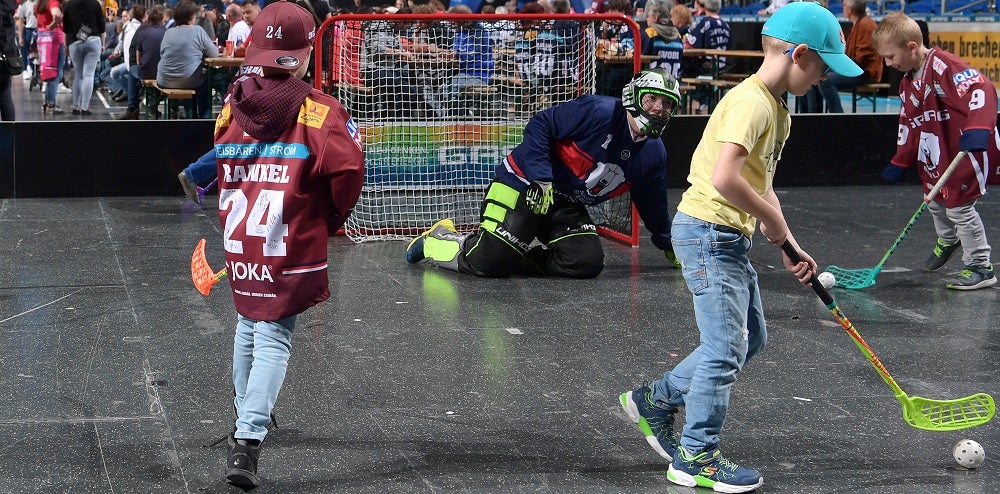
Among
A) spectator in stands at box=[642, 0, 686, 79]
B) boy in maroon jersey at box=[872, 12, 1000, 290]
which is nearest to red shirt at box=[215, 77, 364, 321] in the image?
boy in maroon jersey at box=[872, 12, 1000, 290]

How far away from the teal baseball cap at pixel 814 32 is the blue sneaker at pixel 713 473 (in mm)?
1289

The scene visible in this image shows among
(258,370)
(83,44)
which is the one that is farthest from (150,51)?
(258,370)

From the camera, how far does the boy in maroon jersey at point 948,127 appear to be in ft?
22.0

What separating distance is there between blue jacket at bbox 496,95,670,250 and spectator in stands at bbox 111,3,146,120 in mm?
7835

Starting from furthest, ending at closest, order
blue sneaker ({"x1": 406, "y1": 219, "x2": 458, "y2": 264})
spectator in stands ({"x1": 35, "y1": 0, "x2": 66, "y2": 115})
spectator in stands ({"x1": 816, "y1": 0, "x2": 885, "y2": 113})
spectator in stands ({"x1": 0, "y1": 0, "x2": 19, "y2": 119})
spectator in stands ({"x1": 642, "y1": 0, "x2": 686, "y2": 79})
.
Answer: spectator in stands ({"x1": 35, "y1": 0, "x2": 66, "y2": 115}) → spectator in stands ({"x1": 642, "y1": 0, "x2": 686, "y2": 79}) → spectator in stands ({"x1": 816, "y1": 0, "x2": 885, "y2": 113}) → spectator in stands ({"x1": 0, "y1": 0, "x2": 19, "y2": 119}) → blue sneaker ({"x1": 406, "y1": 219, "x2": 458, "y2": 264})

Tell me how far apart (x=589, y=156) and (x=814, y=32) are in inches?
134

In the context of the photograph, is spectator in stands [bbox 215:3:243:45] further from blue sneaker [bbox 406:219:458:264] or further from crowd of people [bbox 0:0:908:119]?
blue sneaker [bbox 406:219:458:264]

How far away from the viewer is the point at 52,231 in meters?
8.45

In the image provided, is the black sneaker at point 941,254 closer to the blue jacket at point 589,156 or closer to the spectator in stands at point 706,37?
the blue jacket at point 589,156

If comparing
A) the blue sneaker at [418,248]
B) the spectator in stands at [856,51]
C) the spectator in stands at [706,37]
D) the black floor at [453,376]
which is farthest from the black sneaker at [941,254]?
the spectator in stands at [706,37]

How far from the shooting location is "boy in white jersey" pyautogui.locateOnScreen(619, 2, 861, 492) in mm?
3695

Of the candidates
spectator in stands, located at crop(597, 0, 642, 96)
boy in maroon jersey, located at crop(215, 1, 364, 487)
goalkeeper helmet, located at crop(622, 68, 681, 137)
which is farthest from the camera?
spectator in stands, located at crop(597, 0, 642, 96)

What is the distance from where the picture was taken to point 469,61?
8.98m

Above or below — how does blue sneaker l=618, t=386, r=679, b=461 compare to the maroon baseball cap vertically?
below
